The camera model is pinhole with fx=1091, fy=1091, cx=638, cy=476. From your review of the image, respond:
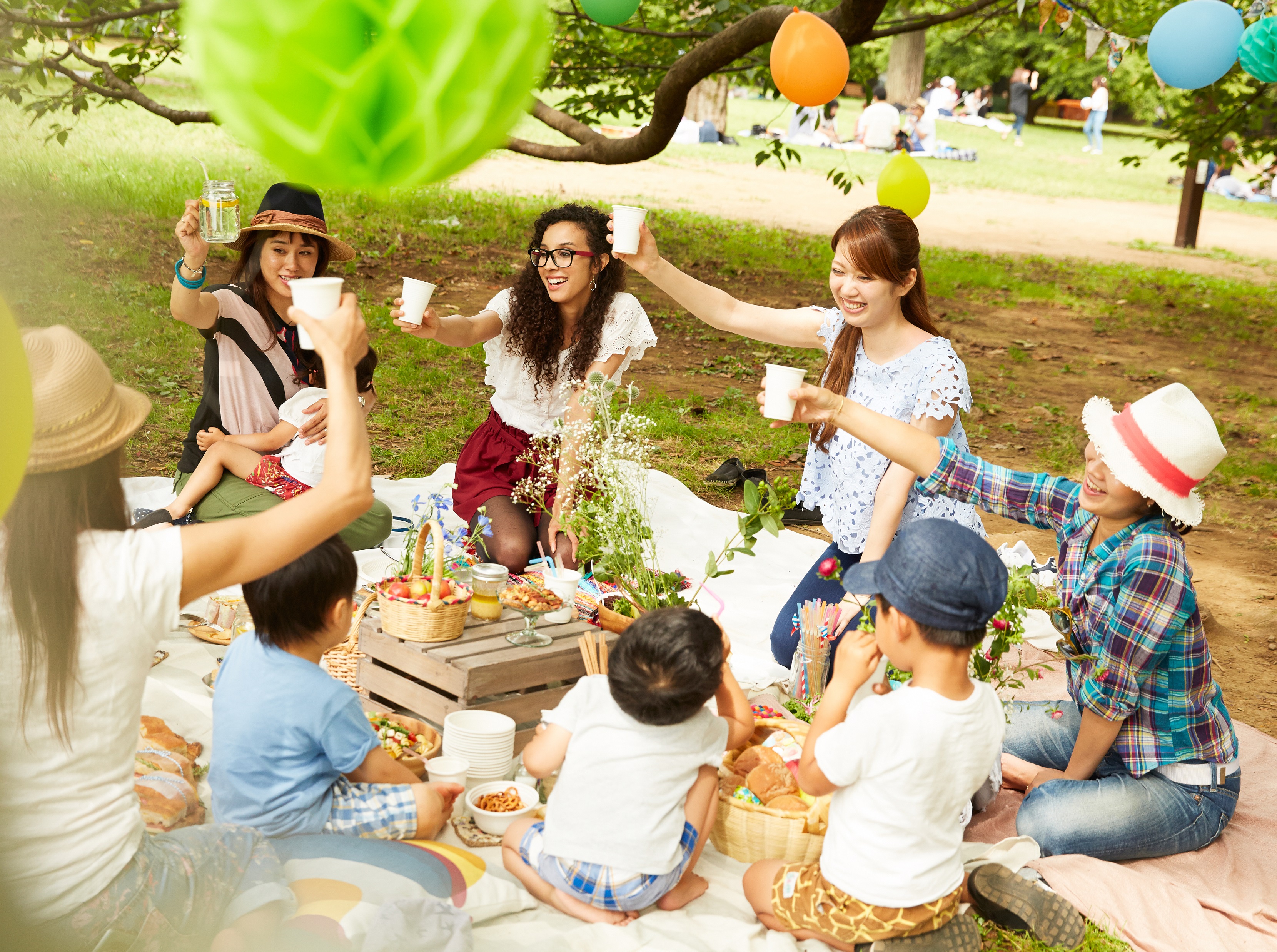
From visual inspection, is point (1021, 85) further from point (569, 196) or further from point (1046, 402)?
point (1046, 402)

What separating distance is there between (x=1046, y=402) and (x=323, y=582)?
676cm

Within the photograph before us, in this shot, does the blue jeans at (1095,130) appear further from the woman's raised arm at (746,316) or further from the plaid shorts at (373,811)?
the plaid shorts at (373,811)

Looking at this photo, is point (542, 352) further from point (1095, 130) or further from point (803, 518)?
point (1095, 130)

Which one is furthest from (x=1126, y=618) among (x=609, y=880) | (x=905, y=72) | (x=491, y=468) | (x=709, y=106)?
(x=905, y=72)

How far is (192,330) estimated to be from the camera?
22.0 ft

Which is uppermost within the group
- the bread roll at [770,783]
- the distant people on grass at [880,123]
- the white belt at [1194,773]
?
the distant people on grass at [880,123]

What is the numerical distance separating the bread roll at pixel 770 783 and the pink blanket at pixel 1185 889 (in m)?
0.64

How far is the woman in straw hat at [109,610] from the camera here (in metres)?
1.45

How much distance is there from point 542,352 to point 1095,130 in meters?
28.4

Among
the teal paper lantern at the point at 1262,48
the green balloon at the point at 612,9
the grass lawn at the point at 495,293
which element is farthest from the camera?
the teal paper lantern at the point at 1262,48

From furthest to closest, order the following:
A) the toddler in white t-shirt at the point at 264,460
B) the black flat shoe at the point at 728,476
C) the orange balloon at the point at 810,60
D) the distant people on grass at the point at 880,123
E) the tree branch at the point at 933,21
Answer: the distant people on grass at the point at 880,123 → the tree branch at the point at 933,21 → the black flat shoe at the point at 728,476 → the toddler in white t-shirt at the point at 264,460 → the orange balloon at the point at 810,60

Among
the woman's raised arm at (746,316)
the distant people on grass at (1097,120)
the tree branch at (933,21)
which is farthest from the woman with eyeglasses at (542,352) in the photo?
the distant people on grass at (1097,120)

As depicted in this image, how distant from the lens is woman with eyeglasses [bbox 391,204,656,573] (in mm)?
4164

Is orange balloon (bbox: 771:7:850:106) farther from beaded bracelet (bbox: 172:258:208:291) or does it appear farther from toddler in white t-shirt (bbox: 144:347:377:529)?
beaded bracelet (bbox: 172:258:208:291)
